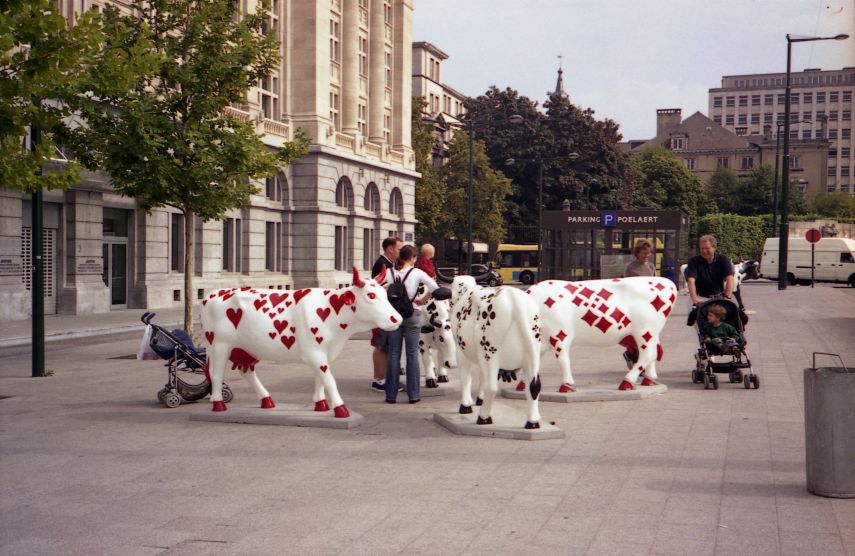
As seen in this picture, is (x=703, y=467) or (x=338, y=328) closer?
(x=703, y=467)

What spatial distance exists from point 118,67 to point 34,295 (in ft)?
12.9

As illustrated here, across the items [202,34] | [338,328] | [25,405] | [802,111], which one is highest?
[802,111]

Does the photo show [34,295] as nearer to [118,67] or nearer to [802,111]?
[118,67]

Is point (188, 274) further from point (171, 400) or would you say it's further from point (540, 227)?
point (540, 227)

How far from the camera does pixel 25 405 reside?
39.6ft

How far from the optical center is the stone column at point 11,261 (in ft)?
86.1

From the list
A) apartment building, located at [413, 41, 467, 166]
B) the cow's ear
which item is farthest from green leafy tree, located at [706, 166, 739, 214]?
the cow's ear

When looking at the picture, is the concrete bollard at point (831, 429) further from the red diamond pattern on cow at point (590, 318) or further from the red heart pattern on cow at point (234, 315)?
the red heart pattern on cow at point (234, 315)

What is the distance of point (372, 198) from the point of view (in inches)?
2000

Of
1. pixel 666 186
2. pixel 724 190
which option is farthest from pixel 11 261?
pixel 724 190

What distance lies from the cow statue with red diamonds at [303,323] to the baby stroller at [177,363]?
125cm

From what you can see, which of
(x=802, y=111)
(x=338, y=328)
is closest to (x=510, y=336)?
(x=338, y=328)

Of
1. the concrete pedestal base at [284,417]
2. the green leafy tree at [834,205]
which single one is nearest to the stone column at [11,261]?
the concrete pedestal base at [284,417]

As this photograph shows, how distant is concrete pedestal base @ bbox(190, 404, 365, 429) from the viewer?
33.6ft
